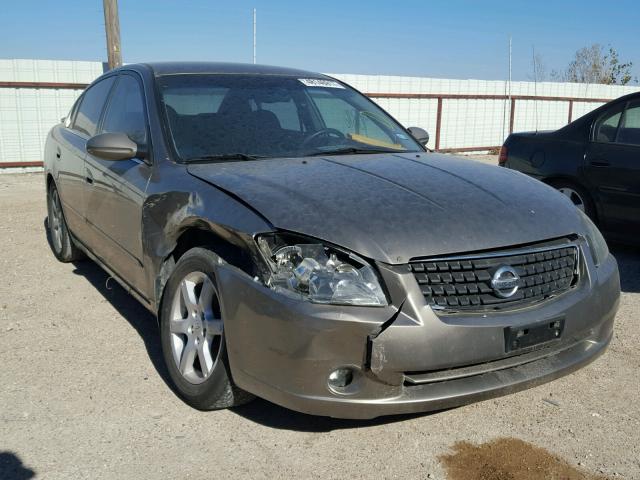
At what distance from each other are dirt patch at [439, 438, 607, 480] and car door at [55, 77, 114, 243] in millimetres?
3263

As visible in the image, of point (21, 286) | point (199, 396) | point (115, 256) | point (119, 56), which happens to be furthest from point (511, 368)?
point (119, 56)

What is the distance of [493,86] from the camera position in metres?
18.2

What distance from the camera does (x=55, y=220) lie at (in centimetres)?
623

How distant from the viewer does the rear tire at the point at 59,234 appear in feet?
19.7

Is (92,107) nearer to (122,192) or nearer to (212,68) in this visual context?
(212,68)

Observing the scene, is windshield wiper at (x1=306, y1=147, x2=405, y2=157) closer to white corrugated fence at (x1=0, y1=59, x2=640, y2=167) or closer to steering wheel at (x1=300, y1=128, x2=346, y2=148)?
steering wheel at (x1=300, y1=128, x2=346, y2=148)

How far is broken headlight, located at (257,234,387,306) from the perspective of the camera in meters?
2.71

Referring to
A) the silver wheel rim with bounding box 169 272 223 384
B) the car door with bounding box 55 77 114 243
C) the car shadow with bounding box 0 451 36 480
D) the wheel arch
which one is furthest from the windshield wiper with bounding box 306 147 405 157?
the car shadow with bounding box 0 451 36 480

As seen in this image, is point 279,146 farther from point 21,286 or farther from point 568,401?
point 21,286

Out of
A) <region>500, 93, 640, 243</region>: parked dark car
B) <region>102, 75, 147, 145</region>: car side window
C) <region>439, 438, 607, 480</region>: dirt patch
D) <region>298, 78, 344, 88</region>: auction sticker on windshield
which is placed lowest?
<region>439, 438, 607, 480</region>: dirt patch

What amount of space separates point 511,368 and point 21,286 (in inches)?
160

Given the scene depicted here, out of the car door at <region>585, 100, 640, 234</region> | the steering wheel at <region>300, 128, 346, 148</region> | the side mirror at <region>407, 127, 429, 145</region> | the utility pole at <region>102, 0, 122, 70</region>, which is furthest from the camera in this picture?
the utility pole at <region>102, 0, 122, 70</region>

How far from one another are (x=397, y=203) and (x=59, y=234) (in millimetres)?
4037

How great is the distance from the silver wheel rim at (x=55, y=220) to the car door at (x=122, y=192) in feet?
4.27
